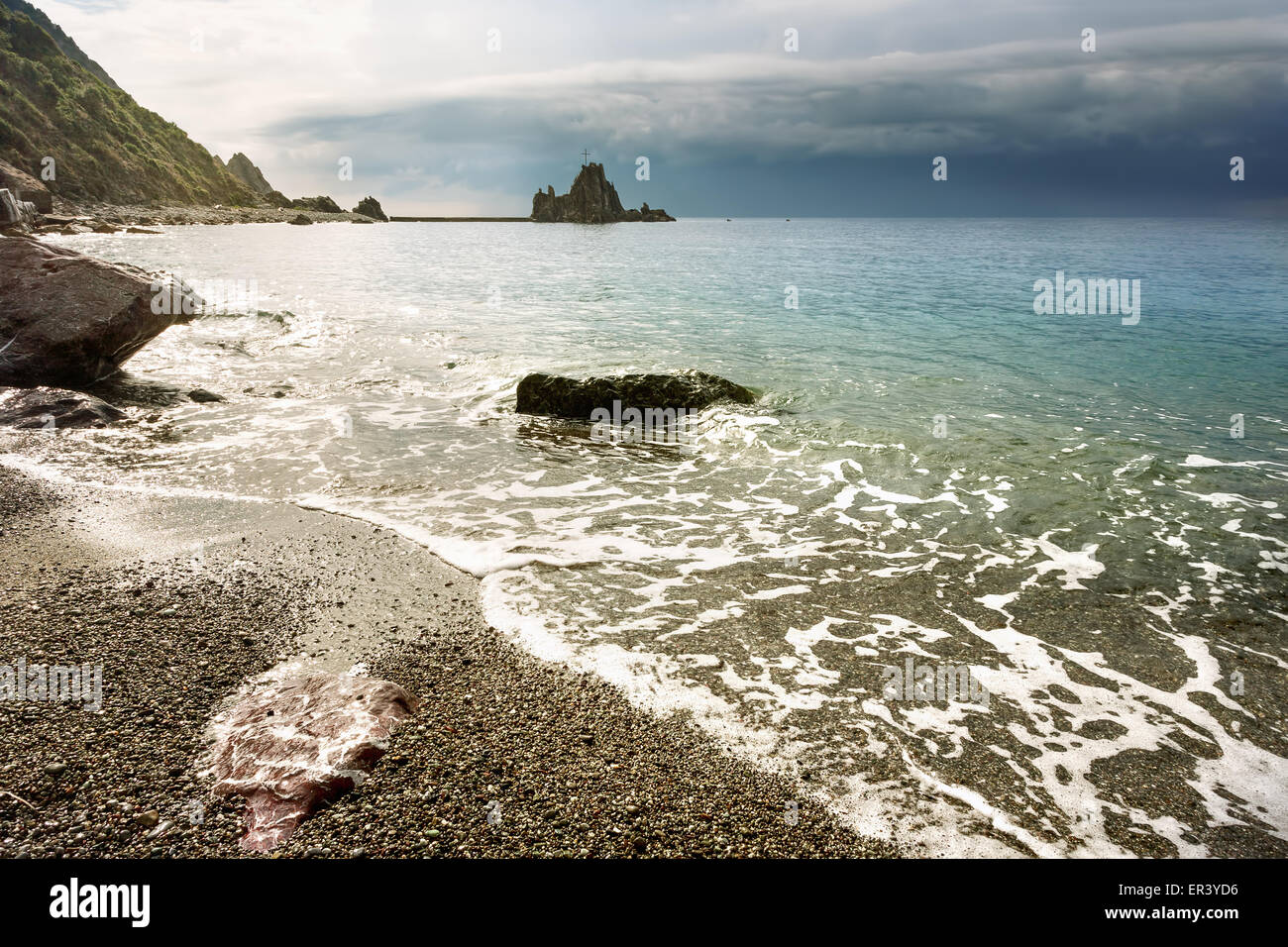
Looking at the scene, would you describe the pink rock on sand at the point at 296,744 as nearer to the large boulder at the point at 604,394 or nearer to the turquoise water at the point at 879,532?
the turquoise water at the point at 879,532

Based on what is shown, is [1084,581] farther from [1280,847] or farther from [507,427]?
[507,427]

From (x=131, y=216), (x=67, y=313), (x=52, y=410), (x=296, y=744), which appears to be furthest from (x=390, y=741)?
(x=131, y=216)

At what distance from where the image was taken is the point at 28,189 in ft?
247

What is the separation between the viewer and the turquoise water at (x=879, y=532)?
457 cm

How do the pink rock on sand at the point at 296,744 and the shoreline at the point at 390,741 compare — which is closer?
the shoreline at the point at 390,741

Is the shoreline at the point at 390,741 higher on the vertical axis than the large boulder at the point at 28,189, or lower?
lower

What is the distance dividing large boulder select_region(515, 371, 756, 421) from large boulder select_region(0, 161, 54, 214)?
88.9 meters

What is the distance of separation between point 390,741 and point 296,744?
55 centimetres

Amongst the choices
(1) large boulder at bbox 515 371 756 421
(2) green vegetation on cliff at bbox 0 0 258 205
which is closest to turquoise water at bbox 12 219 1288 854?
(1) large boulder at bbox 515 371 756 421

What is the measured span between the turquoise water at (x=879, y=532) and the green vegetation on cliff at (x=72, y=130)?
119 meters

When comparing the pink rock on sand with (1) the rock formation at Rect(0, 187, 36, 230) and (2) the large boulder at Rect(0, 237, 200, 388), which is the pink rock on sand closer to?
(2) the large boulder at Rect(0, 237, 200, 388)

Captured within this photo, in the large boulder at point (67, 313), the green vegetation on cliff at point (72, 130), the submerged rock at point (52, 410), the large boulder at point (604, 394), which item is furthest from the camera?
the green vegetation on cliff at point (72, 130)

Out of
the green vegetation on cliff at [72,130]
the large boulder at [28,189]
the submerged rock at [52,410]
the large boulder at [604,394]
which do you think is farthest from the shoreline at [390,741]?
the green vegetation on cliff at [72,130]
